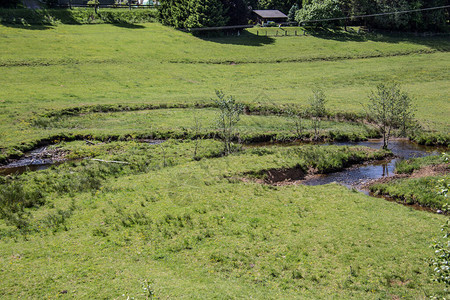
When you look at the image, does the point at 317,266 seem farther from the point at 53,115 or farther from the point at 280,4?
the point at 280,4

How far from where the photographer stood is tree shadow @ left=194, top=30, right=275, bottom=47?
3771 inches

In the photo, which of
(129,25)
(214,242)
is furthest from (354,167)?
(129,25)

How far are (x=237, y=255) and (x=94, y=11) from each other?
3857 inches

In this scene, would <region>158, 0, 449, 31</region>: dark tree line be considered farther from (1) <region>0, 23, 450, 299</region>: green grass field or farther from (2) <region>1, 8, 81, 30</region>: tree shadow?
(1) <region>0, 23, 450, 299</region>: green grass field

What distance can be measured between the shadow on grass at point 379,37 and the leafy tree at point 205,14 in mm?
25740

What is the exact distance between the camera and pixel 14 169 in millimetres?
39594

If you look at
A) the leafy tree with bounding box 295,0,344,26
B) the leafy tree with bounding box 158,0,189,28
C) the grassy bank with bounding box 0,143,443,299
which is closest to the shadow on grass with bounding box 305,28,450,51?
the leafy tree with bounding box 295,0,344,26

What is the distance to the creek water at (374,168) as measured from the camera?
36969 millimetres

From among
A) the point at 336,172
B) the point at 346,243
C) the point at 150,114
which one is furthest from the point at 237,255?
the point at 150,114

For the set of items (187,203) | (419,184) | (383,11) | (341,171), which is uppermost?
(383,11)

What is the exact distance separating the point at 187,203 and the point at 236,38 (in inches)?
3022

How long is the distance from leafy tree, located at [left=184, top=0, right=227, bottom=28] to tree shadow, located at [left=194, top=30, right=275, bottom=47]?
13.1ft

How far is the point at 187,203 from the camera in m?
29.9

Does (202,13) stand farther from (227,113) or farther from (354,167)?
(354,167)
